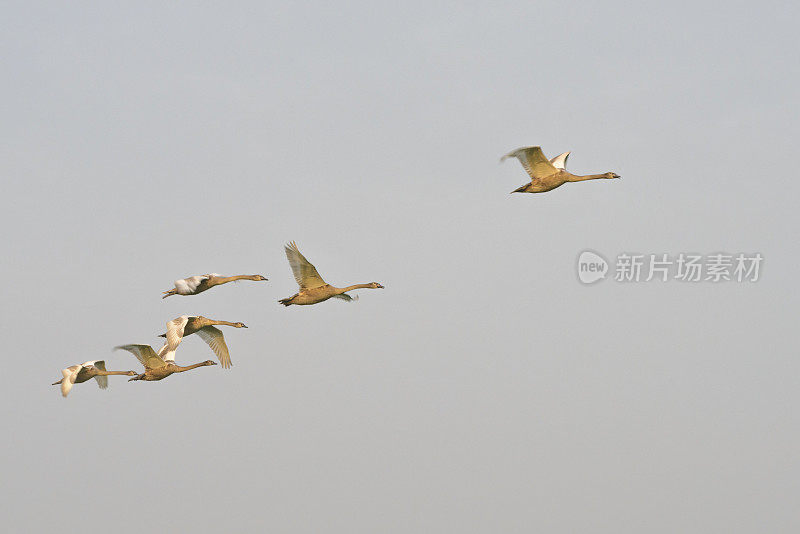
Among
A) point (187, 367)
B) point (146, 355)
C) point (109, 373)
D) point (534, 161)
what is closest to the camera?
point (534, 161)

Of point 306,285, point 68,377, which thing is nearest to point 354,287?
point 306,285

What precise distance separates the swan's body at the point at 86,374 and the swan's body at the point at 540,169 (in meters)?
21.3

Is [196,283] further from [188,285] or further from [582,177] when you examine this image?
[582,177]

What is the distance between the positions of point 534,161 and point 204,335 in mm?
17769

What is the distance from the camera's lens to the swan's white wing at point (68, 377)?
204 feet

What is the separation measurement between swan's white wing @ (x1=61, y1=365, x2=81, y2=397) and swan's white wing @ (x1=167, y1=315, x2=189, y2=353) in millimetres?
6023

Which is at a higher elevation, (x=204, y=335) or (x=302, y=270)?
(x=302, y=270)

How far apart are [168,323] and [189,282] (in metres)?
2.81

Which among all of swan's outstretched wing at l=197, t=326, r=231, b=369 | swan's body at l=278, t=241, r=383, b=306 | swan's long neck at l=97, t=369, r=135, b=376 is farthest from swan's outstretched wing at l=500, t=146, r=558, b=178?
swan's long neck at l=97, t=369, r=135, b=376

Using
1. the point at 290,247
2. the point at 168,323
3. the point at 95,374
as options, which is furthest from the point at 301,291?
the point at 95,374

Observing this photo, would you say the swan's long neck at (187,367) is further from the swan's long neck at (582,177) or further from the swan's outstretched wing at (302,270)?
the swan's long neck at (582,177)

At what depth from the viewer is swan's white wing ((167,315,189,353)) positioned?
194 feet

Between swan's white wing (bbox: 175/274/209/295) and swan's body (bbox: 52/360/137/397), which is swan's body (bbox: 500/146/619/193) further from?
swan's body (bbox: 52/360/137/397)

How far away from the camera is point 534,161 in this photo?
194 feet
